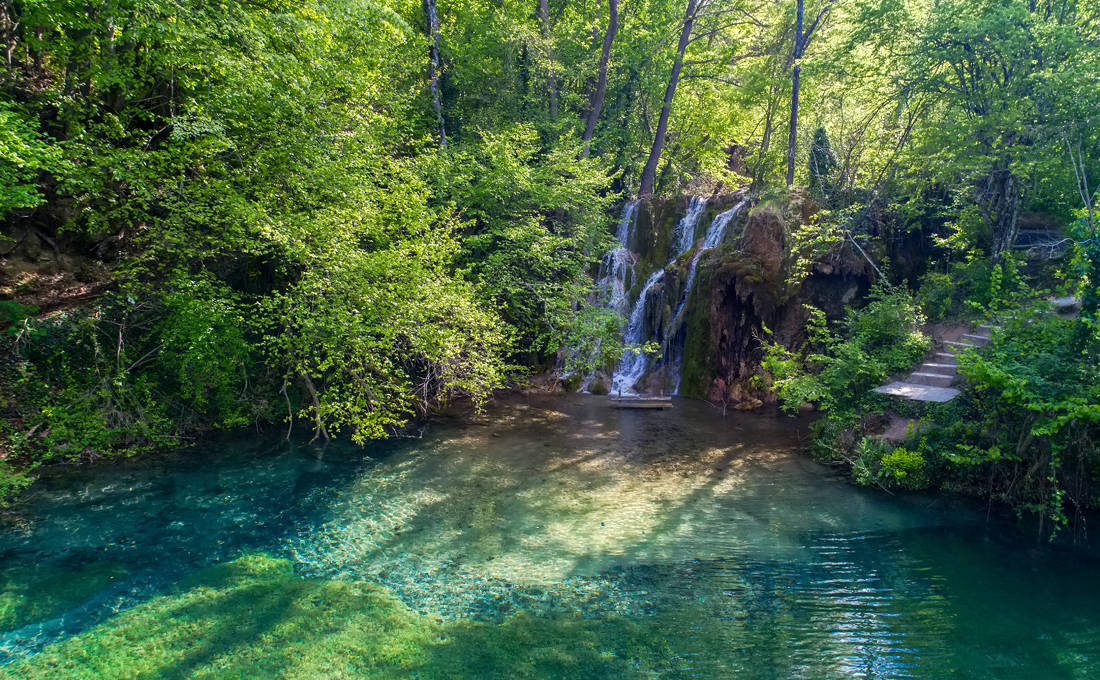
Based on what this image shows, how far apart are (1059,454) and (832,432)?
3602 millimetres

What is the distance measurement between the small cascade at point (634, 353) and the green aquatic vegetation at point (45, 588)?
40.2 feet

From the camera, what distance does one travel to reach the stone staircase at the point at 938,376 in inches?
390

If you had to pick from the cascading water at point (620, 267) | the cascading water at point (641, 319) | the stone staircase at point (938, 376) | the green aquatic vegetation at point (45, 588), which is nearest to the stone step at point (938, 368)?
the stone staircase at point (938, 376)

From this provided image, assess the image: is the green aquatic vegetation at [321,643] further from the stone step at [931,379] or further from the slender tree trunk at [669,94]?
the slender tree trunk at [669,94]

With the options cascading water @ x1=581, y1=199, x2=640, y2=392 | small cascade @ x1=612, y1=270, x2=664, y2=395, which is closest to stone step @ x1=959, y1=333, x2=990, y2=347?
small cascade @ x1=612, y1=270, x2=664, y2=395

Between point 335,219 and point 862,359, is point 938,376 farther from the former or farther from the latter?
point 335,219

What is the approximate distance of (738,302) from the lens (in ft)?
51.2

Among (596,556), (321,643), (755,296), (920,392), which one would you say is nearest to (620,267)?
(755,296)

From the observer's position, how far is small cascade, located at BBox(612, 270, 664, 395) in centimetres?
1656

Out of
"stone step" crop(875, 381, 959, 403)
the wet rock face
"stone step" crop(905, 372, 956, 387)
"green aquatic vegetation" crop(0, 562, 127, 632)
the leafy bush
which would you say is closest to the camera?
"green aquatic vegetation" crop(0, 562, 127, 632)

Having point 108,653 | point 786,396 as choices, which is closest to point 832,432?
point 786,396

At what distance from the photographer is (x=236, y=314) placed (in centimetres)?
995

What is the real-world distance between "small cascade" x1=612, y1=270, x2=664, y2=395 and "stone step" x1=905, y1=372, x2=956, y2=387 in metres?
7.08

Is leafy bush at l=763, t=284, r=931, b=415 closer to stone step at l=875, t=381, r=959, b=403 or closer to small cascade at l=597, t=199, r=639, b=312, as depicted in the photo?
stone step at l=875, t=381, r=959, b=403
